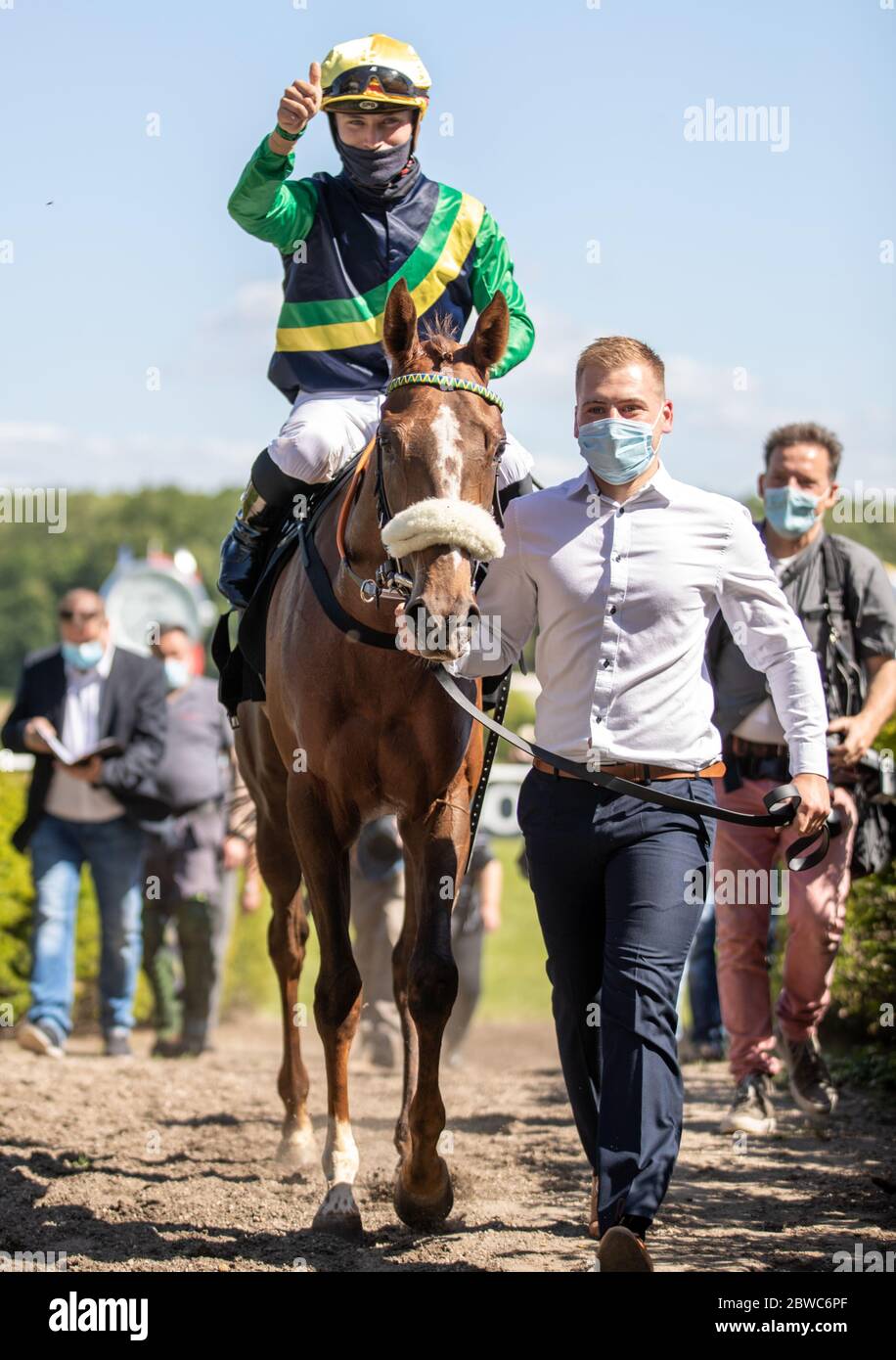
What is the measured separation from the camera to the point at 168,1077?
8.00 metres

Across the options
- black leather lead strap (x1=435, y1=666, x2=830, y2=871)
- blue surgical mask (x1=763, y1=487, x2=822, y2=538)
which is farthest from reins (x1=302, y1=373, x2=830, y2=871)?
blue surgical mask (x1=763, y1=487, x2=822, y2=538)

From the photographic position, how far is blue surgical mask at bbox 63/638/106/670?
31.1 feet

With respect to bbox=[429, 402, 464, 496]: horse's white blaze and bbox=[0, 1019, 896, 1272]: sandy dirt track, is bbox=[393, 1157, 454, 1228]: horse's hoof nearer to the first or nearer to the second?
bbox=[0, 1019, 896, 1272]: sandy dirt track

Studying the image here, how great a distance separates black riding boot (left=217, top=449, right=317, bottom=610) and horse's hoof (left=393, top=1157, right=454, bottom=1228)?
2.20 meters

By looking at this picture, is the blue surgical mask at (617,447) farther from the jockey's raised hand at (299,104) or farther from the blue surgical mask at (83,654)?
the blue surgical mask at (83,654)

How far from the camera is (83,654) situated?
9492mm

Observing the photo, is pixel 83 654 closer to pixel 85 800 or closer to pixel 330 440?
pixel 85 800

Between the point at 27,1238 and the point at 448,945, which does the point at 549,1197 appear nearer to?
the point at 448,945

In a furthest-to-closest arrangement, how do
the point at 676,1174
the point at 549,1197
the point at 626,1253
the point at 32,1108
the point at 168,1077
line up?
1. the point at 168,1077
2. the point at 32,1108
3. the point at 676,1174
4. the point at 549,1197
5. the point at 626,1253

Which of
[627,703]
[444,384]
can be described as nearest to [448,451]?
[444,384]

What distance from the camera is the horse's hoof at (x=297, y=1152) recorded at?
588 centimetres

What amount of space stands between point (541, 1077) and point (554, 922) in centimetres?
447

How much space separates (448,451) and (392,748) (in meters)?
1.00
